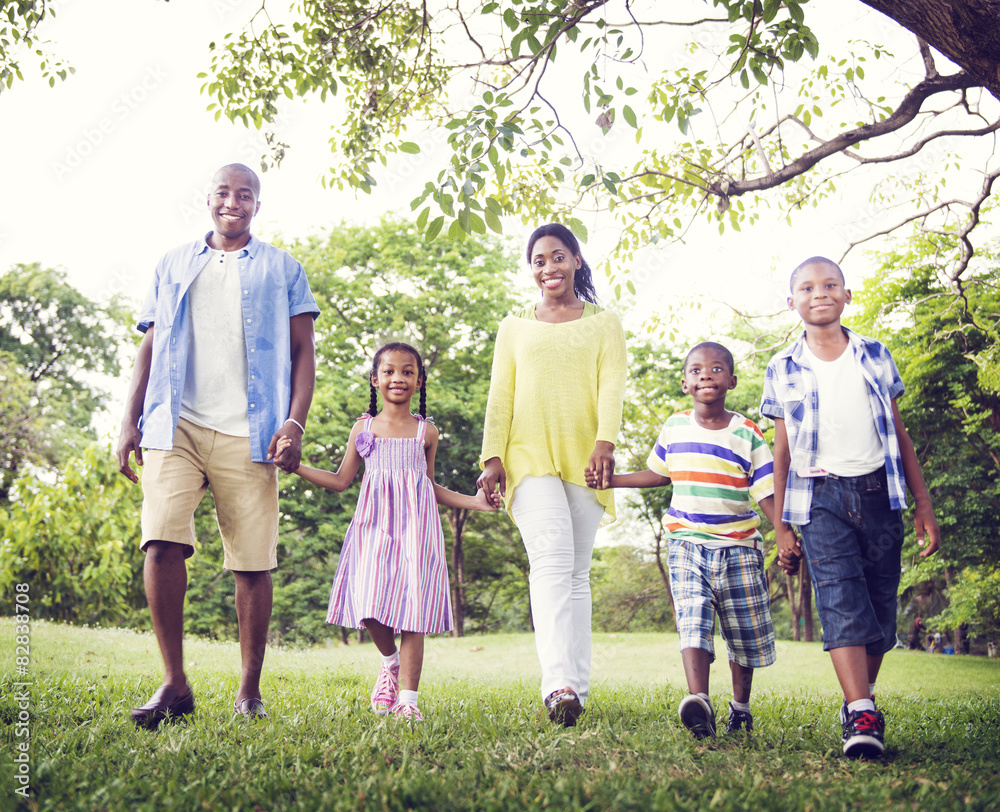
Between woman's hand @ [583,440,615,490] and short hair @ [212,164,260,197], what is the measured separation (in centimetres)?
217

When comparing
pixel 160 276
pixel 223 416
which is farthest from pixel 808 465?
pixel 160 276

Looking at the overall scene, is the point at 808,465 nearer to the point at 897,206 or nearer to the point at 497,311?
the point at 897,206

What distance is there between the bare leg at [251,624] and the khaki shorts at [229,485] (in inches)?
2.8

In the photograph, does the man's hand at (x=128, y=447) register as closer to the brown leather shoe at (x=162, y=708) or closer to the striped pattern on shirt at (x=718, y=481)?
the brown leather shoe at (x=162, y=708)

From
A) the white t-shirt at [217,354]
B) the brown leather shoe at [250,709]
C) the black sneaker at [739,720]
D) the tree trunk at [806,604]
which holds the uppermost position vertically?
the white t-shirt at [217,354]

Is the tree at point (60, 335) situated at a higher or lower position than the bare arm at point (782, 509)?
higher

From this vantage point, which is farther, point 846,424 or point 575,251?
point 575,251

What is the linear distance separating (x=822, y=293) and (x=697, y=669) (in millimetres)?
1852

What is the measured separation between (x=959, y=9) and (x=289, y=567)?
23.1m

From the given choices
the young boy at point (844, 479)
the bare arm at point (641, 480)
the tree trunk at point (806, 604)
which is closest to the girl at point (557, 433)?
the bare arm at point (641, 480)

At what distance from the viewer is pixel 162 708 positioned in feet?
11.1

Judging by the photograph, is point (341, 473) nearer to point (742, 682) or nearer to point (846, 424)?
point (742, 682)

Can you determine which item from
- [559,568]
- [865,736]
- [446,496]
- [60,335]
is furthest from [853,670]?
[60,335]

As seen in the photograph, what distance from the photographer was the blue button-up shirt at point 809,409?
3.49m
